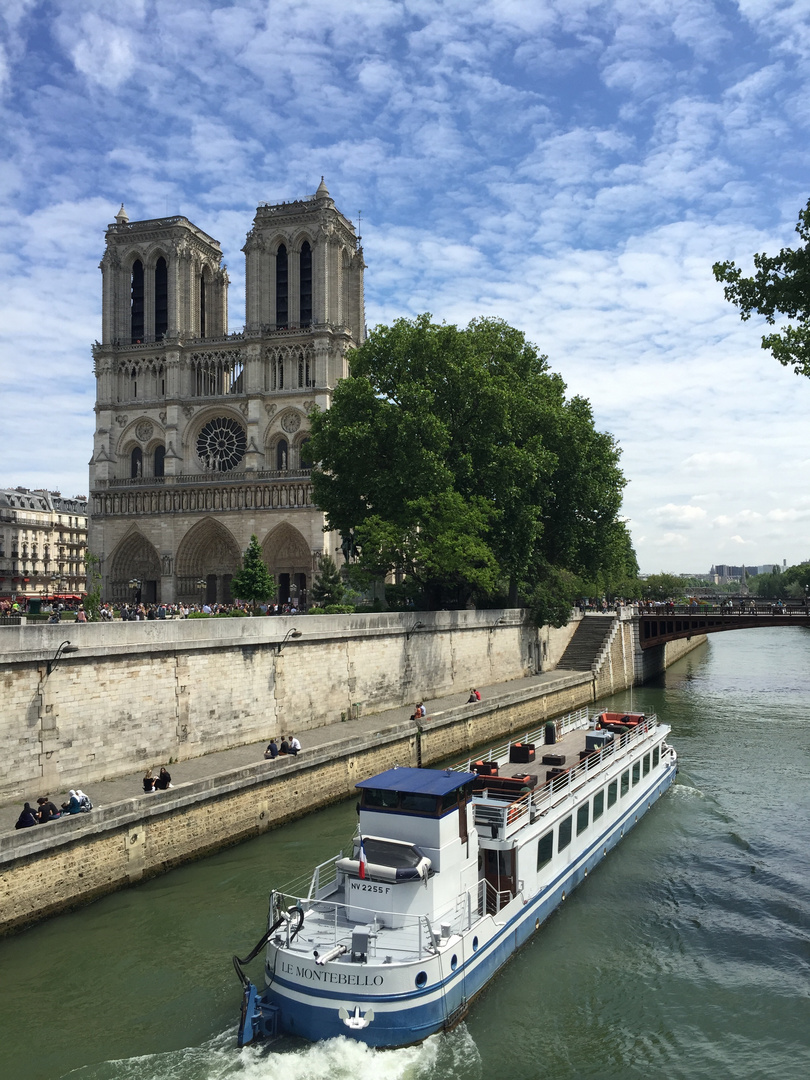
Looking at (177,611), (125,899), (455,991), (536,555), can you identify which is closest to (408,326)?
(536,555)

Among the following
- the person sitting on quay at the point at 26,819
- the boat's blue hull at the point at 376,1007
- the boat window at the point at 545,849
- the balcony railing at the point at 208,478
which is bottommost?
the boat's blue hull at the point at 376,1007

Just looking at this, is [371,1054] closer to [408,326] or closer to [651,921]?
[651,921]

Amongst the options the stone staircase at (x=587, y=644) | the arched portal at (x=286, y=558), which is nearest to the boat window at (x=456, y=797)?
the stone staircase at (x=587, y=644)

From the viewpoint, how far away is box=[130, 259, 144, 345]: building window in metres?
70.2

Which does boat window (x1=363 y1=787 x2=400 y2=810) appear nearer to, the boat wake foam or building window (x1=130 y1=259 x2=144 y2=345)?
the boat wake foam

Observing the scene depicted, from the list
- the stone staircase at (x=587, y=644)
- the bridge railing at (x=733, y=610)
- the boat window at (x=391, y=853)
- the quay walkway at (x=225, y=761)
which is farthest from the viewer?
the bridge railing at (x=733, y=610)

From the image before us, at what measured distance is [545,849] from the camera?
14805 mm

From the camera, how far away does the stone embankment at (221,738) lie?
1477 cm

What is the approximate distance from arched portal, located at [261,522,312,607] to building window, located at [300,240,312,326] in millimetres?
16880

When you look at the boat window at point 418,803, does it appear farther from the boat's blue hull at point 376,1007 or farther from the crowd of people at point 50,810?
the crowd of people at point 50,810

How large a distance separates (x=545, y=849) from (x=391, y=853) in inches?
152

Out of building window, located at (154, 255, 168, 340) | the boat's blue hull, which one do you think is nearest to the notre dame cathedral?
building window, located at (154, 255, 168, 340)

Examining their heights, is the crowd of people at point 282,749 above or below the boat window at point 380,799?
below

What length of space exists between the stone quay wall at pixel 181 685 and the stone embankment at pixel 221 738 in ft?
0.14
